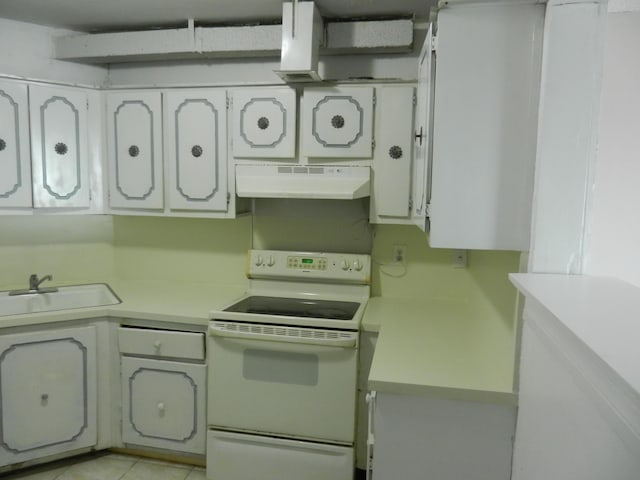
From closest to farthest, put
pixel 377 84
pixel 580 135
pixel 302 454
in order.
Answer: pixel 580 135 < pixel 302 454 < pixel 377 84

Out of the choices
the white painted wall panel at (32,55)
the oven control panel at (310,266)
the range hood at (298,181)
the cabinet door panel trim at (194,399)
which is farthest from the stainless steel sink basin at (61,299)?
the white painted wall panel at (32,55)

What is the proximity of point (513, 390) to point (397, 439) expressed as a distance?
0.39 m

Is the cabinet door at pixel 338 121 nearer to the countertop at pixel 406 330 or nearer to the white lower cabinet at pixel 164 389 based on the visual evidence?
the countertop at pixel 406 330

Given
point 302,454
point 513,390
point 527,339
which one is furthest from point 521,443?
point 302,454

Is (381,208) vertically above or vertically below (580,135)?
below

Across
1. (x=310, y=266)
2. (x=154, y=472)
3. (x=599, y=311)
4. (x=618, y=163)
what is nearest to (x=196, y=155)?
(x=310, y=266)

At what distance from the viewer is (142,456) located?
2.38 m

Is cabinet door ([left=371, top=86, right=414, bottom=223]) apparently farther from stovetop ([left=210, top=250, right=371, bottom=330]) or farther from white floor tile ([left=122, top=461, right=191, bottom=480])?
white floor tile ([left=122, top=461, right=191, bottom=480])

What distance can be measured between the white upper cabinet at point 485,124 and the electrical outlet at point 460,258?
1.17 metres

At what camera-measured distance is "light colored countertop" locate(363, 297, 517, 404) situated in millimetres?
1361

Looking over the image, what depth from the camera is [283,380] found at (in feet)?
6.75

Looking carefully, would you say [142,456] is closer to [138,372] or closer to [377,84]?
[138,372]

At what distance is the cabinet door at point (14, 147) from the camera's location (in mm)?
2262

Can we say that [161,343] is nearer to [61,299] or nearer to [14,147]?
[61,299]
